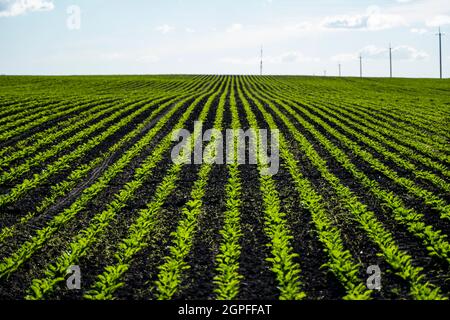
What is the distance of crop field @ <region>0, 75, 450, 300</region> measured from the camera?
26.6 ft

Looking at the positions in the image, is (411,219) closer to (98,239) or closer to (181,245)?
(181,245)

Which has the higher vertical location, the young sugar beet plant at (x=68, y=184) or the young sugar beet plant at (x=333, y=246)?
the young sugar beet plant at (x=68, y=184)

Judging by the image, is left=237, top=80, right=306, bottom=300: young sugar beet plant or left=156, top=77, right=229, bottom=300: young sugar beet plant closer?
left=237, top=80, right=306, bottom=300: young sugar beet plant

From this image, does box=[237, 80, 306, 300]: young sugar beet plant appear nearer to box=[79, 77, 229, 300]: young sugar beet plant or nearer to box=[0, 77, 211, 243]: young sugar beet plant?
box=[79, 77, 229, 300]: young sugar beet plant

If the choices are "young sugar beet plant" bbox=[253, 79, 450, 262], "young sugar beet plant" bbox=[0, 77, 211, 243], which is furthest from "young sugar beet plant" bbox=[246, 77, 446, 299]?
"young sugar beet plant" bbox=[0, 77, 211, 243]

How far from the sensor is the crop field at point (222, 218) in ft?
26.6

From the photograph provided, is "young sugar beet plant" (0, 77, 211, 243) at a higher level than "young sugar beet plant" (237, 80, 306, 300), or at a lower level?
higher

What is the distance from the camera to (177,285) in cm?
806

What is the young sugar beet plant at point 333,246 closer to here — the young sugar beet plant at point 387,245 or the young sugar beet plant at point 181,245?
the young sugar beet plant at point 387,245

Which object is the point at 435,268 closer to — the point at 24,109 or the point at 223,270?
the point at 223,270

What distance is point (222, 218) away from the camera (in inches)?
449

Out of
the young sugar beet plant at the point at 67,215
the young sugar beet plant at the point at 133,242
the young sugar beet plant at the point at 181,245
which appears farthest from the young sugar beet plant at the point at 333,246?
the young sugar beet plant at the point at 67,215

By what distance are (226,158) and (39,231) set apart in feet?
28.6

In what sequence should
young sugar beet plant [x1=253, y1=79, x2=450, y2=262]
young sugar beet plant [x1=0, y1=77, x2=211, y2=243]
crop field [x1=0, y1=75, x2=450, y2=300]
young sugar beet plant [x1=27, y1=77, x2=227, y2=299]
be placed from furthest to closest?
young sugar beet plant [x1=0, y1=77, x2=211, y2=243] → young sugar beet plant [x1=253, y1=79, x2=450, y2=262] → crop field [x1=0, y1=75, x2=450, y2=300] → young sugar beet plant [x1=27, y1=77, x2=227, y2=299]
